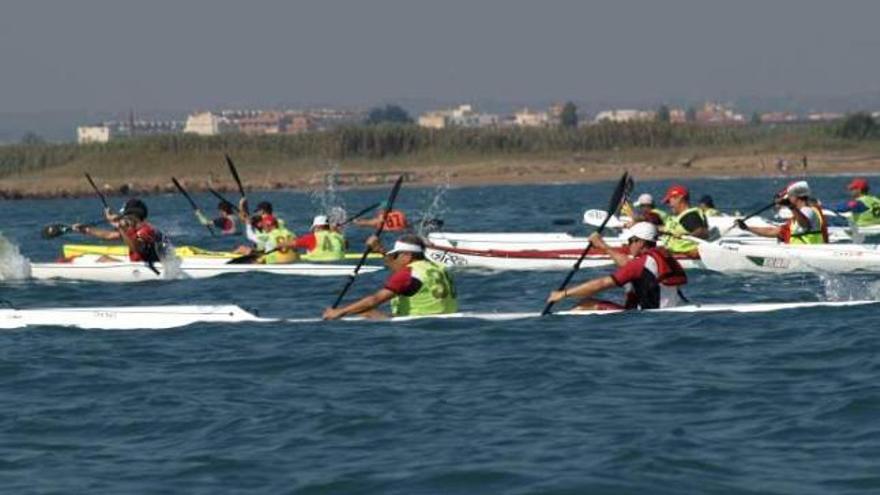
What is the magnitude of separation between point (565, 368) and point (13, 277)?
47.1 ft

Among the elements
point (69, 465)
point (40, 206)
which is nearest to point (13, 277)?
point (69, 465)

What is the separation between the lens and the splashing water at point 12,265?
94.1ft

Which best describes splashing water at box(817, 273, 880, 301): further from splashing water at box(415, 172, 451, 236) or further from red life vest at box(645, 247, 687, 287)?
splashing water at box(415, 172, 451, 236)

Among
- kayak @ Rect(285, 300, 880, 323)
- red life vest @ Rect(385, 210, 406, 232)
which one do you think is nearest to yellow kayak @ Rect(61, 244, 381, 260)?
red life vest @ Rect(385, 210, 406, 232)

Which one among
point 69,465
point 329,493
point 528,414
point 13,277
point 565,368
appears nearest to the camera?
point 329,493

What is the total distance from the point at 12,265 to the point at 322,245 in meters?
4.54

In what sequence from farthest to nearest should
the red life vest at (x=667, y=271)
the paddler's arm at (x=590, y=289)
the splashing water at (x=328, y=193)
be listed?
the splashing water at (x=328, y=193) → the red life vest at (x=667, y=271) → the paddler's arm at (x=590, y=289)

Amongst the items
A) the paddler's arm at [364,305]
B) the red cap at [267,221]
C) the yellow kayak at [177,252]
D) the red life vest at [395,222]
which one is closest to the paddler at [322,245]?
the yellow kayak at [177,252]

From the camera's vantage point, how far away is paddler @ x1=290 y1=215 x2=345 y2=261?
94.0ft

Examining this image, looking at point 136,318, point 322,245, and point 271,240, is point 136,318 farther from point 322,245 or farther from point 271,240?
point 271,240

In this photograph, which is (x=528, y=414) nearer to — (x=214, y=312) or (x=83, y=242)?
(x=214, y=312)

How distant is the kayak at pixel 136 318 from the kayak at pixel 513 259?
896 cm

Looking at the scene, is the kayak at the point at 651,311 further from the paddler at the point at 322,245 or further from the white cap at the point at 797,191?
the paddler at the point at 322,245

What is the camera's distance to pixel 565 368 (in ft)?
54.0
